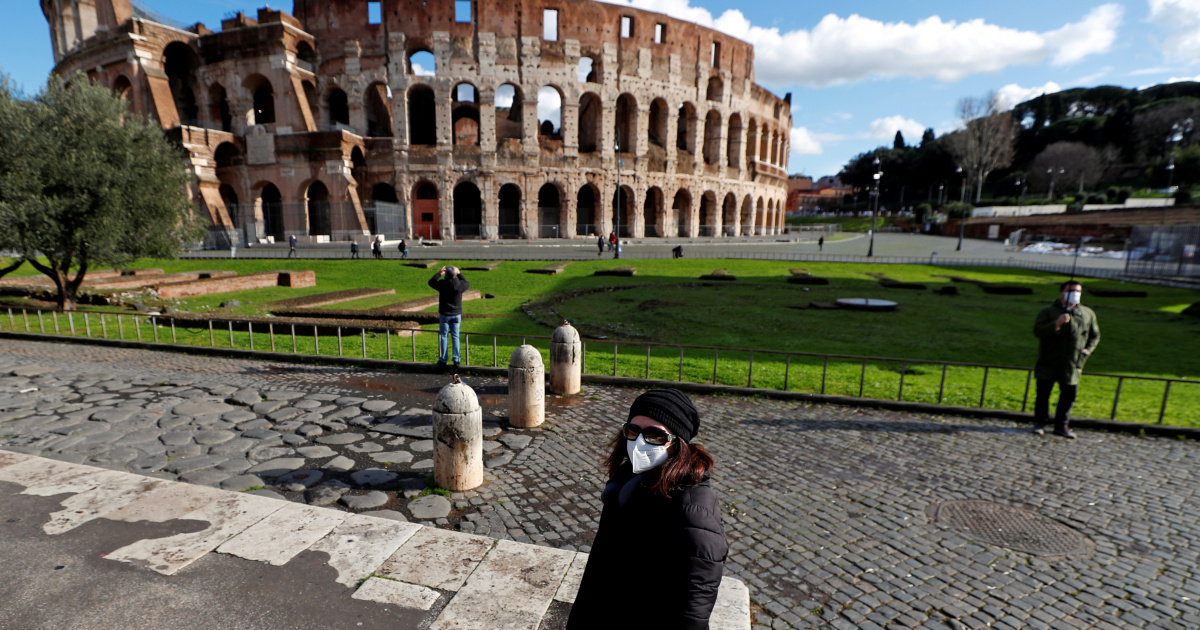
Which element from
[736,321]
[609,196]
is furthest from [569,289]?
[609,196]

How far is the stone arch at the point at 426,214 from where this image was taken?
4319 cm

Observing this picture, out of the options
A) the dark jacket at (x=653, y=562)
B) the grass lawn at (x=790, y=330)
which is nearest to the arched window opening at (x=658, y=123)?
the grass lawn at (x=790, y=330)

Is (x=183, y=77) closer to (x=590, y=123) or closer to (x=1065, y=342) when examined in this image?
(x=590, y=123)

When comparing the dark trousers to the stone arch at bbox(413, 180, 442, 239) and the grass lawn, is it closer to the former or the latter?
the grass lawn

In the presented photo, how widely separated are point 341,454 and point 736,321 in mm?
10599

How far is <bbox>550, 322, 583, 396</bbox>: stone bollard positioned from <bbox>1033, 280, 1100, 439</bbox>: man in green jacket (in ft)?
18.6

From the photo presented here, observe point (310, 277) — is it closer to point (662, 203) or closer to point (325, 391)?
point (325, 391)

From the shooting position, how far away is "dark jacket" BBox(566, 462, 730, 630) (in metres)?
1.83

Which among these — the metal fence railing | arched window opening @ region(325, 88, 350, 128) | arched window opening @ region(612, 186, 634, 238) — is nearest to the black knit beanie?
the metal fence railing

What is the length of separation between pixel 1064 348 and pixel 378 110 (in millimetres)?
49128

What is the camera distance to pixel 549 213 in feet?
154

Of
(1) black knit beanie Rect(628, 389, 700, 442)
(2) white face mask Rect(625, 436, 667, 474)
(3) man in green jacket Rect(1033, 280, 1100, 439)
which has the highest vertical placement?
(1) black knit beanie Rect(628, 389, 700, 442)

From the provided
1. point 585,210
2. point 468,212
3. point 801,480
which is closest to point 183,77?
point 468,212

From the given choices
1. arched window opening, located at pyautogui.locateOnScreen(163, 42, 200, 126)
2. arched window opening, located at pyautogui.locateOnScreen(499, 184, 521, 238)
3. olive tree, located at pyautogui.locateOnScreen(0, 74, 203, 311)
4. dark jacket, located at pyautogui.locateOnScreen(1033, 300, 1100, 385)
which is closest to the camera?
dark jacket, located at pyautogui.locateOnScreen(1033, 300, 1100, 385)
